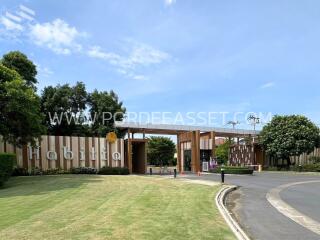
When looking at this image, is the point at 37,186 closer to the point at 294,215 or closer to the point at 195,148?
the point at 294,215

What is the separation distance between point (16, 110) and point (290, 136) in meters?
39.1

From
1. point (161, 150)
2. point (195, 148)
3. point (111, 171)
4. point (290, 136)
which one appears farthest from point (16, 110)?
point (161, 150)

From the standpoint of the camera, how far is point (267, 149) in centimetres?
5962

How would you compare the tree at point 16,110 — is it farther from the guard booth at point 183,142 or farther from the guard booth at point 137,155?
the guard booth at point 183,142

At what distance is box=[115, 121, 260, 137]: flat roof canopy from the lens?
2130 inches

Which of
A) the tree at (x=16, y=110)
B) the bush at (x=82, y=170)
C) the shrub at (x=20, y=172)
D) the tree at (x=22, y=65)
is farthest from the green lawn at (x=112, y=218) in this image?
the tree at (x=22, y=65)

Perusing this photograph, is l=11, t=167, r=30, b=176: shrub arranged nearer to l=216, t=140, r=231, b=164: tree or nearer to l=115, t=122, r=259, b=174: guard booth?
l=115, t=122, r=259, b=174: guard booth

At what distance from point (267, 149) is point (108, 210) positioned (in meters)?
49.5

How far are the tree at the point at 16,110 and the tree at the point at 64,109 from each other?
30.1m

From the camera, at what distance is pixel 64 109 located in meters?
59.2

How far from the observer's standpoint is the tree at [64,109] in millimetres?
58312

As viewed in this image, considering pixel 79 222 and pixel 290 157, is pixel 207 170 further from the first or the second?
pixel 79 222

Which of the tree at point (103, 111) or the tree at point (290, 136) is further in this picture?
the tree at point (103, 111)

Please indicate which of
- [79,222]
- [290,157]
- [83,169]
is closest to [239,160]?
[290,157]
